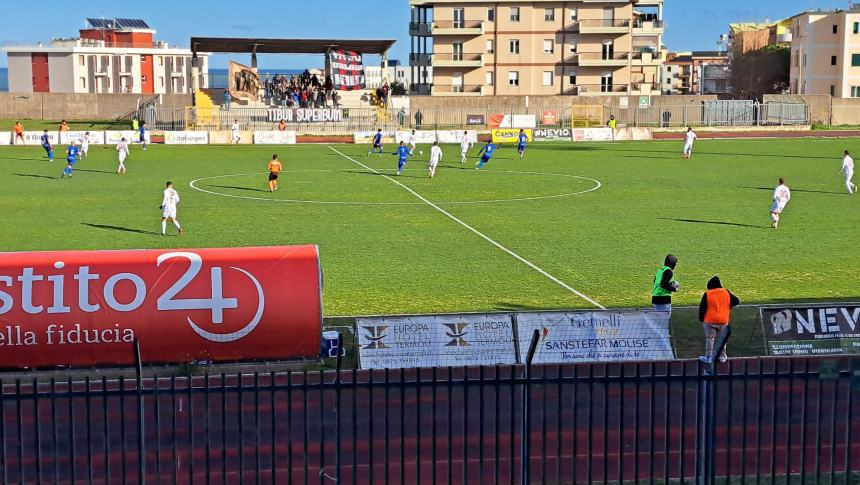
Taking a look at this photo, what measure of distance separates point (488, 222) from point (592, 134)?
134ft

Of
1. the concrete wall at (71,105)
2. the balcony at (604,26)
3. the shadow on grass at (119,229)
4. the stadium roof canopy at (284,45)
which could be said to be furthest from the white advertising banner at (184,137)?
the balcony at (604,26)

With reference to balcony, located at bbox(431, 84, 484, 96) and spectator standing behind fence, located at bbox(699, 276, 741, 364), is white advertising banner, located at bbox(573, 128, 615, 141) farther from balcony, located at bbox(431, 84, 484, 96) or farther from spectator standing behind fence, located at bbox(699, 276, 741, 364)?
spectator standing behind fence, located at bbox(699, 276, 741, 364)

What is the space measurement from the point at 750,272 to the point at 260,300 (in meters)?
12.3

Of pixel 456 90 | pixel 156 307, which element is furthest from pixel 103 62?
pixel 156 307

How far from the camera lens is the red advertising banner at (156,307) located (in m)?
15.5

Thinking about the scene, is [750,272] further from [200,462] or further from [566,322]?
[200,462]

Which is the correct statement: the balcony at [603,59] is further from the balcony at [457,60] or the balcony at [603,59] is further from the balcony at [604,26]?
the balcony at [457,60]

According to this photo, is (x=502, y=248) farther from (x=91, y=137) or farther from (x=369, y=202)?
(x=91, y=137)

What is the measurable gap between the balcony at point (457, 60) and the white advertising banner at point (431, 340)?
89.4 meters

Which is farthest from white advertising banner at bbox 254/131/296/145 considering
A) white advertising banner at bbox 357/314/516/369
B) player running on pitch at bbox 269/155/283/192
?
white advertising banner at bbox 357/314/516/369

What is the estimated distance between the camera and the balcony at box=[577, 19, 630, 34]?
10131 cm

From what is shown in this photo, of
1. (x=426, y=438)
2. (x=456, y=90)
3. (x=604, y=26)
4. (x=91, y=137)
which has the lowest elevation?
(x=426, y=438)

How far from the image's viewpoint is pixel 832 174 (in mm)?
46469

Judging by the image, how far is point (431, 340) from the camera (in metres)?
16.1
